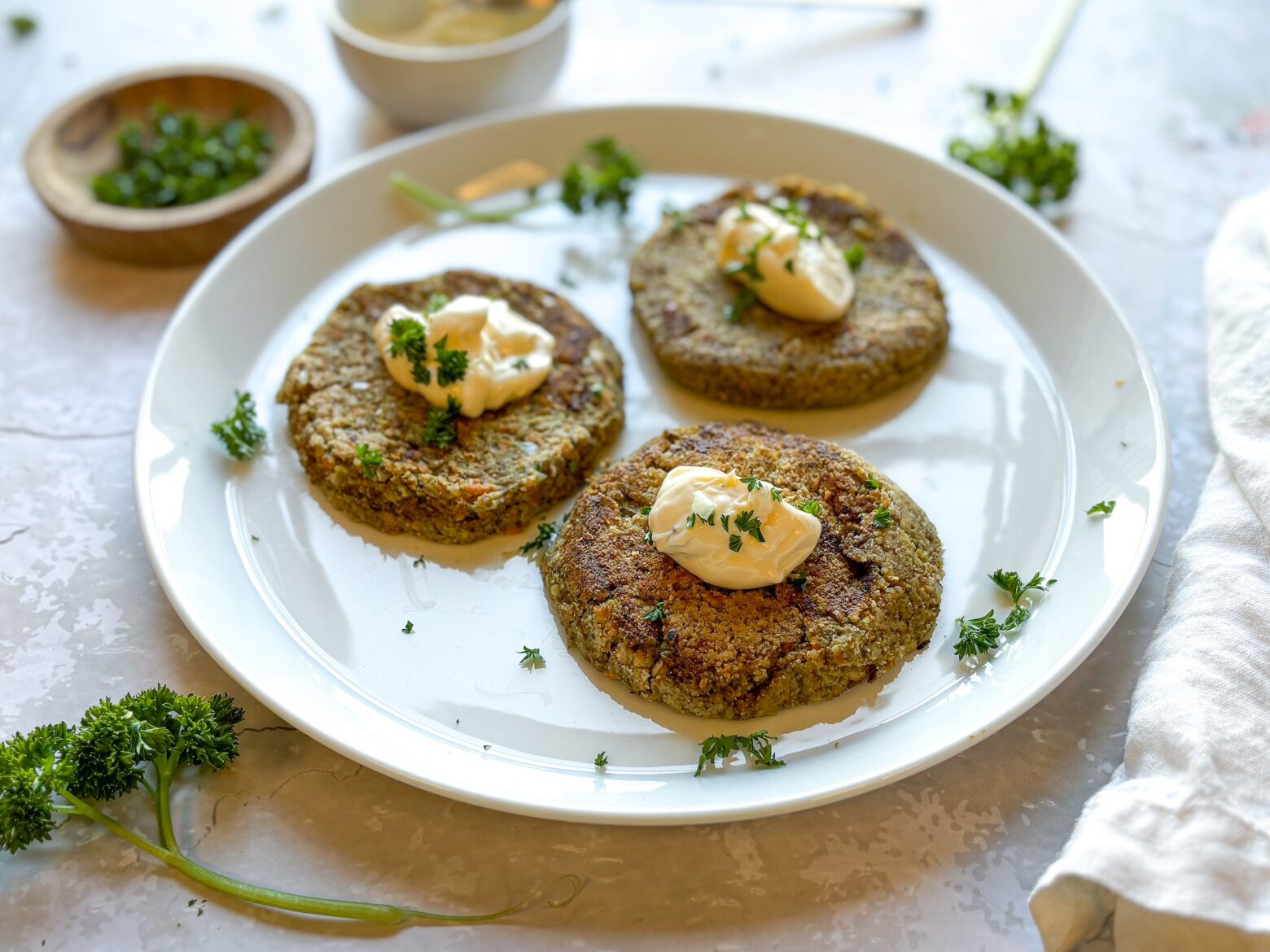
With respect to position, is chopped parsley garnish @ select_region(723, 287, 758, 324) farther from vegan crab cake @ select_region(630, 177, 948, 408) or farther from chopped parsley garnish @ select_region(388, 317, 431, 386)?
chopped parsley garnish @ select_region(388, 317, 431, 386)

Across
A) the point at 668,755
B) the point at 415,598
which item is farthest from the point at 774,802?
the point at 415,598

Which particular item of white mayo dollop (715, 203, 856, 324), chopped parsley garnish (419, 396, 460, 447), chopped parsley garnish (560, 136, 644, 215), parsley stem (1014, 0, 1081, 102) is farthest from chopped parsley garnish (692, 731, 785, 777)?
parsley stem (1014, 0, 1081, 102)

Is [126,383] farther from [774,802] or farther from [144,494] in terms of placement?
[774,802]

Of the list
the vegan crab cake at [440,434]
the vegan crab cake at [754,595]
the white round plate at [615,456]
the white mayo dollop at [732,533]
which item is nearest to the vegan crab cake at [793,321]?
the white round plate at [615,456]

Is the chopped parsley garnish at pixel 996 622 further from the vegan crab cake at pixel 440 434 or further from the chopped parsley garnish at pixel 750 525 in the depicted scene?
the vegan crab cake at pixel 440 434

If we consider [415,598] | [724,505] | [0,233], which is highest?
[724,505]

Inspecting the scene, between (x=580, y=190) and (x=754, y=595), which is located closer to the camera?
(x=754, y=595)

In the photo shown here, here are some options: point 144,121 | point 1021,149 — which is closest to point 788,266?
point 1021,149

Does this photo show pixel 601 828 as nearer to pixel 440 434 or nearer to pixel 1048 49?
pixel 440 434
